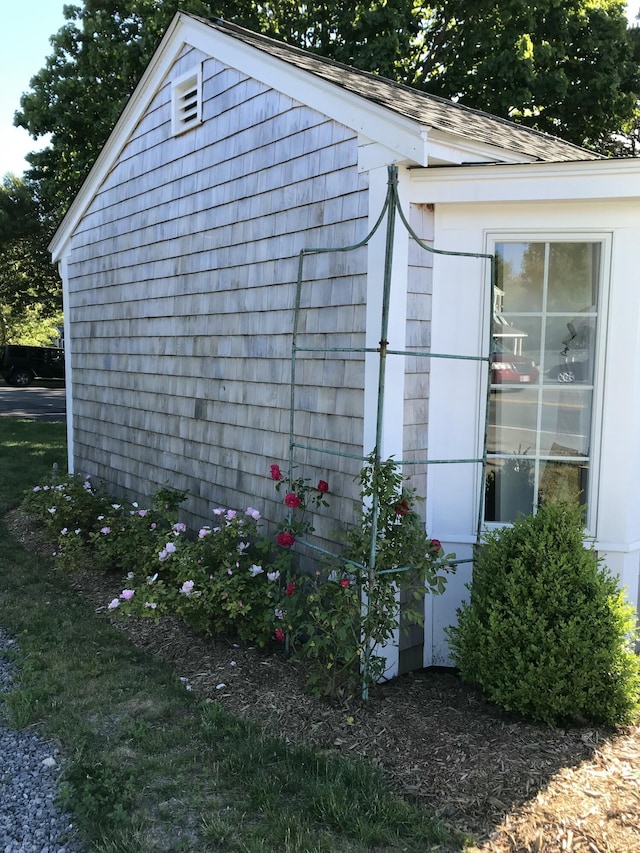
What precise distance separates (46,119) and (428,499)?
13505mm

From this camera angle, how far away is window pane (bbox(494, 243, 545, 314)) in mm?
3934

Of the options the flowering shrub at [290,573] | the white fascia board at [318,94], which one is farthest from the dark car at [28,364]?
the white fascia board at [318,94]

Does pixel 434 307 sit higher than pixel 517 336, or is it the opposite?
pixel 434 307

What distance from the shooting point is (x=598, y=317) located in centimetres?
388

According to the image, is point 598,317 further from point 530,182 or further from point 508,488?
point 508,488

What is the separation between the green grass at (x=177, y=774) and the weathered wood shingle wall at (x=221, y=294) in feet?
4.89

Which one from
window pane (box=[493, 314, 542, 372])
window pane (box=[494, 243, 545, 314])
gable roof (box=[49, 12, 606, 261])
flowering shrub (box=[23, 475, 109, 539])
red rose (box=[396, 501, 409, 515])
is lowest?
flowering shrub (box=[23, 475, 109, 539])

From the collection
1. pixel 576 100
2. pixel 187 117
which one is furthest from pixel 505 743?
pixel 576 100

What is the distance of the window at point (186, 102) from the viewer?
5566 mm

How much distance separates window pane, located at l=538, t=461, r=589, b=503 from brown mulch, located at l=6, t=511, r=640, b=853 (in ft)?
3.95

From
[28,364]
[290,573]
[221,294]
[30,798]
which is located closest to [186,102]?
[221,294]

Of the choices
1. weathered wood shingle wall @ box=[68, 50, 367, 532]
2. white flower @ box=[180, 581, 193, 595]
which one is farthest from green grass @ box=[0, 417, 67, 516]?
white flower @ box=[180, 581, 193, 595]

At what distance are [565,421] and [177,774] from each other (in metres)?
2.75

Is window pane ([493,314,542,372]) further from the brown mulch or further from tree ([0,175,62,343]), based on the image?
tree ([0,175,62,343])
